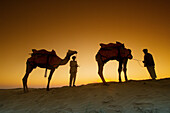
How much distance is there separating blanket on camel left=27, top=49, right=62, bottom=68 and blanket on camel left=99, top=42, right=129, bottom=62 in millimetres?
3052

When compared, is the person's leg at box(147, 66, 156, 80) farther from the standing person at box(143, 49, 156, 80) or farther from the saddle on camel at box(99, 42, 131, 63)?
the saddle on camel at box(99, 42, 131, 63)

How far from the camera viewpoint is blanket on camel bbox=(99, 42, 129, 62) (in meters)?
8.67

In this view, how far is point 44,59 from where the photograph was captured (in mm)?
9820

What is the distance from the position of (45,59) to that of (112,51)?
4.34 meters

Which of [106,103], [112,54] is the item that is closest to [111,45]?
[112,54]

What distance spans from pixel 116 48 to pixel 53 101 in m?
4.60

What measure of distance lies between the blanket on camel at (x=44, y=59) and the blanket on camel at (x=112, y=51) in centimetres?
305

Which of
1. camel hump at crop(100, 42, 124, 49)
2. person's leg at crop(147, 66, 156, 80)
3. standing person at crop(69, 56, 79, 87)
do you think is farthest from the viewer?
standing person at crop(69, 56, 79, 87)

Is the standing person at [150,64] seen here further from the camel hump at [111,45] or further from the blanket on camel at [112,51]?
the camel hump at [111,45]

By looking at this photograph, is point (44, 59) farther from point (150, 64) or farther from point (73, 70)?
point (150, 64)

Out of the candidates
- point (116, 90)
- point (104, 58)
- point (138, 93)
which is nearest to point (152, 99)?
point (138, 93)

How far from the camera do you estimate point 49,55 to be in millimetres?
9930

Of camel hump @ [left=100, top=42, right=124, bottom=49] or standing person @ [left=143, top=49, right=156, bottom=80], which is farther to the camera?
standing person @ [left=143, top=49, right=156, bottom=80]

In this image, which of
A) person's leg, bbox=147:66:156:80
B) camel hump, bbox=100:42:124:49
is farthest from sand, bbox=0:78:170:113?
person's leg, bbox=147:66:156:80
